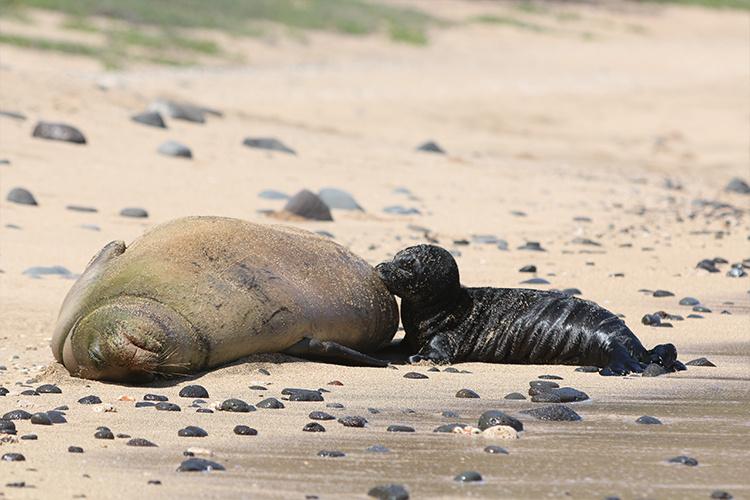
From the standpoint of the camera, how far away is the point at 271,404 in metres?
5.25

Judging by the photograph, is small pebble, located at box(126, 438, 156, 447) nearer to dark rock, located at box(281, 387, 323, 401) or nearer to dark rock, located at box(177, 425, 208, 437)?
dark rock, located at box(177, 425, 208, 437)

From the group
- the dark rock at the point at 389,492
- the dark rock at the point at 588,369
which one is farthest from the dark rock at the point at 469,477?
the dark rock at the point at 588,369

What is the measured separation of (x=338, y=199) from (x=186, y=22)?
21061mm

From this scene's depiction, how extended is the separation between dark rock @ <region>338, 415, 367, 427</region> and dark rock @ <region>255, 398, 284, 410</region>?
0.34 m

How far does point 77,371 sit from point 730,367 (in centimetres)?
277

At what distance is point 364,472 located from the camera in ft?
13.8

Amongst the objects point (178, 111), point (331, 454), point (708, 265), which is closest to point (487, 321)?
point (331, 454)

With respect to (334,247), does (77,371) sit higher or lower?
lower

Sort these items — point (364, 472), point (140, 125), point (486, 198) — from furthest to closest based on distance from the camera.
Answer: point (140, 125), point (486, 198), point (364, 472)

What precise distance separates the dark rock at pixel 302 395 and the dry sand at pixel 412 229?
114 millimetres

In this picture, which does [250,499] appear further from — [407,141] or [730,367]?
[407,141]

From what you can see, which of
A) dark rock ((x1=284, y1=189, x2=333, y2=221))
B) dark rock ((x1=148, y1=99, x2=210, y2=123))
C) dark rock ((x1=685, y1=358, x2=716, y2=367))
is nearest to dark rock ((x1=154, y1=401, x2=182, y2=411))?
dark rock ((x1=685, y1=358, x2=716, y2=367))

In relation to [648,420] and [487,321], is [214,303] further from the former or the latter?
[648,420]

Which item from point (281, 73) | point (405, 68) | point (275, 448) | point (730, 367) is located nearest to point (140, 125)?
point (730, 367)
